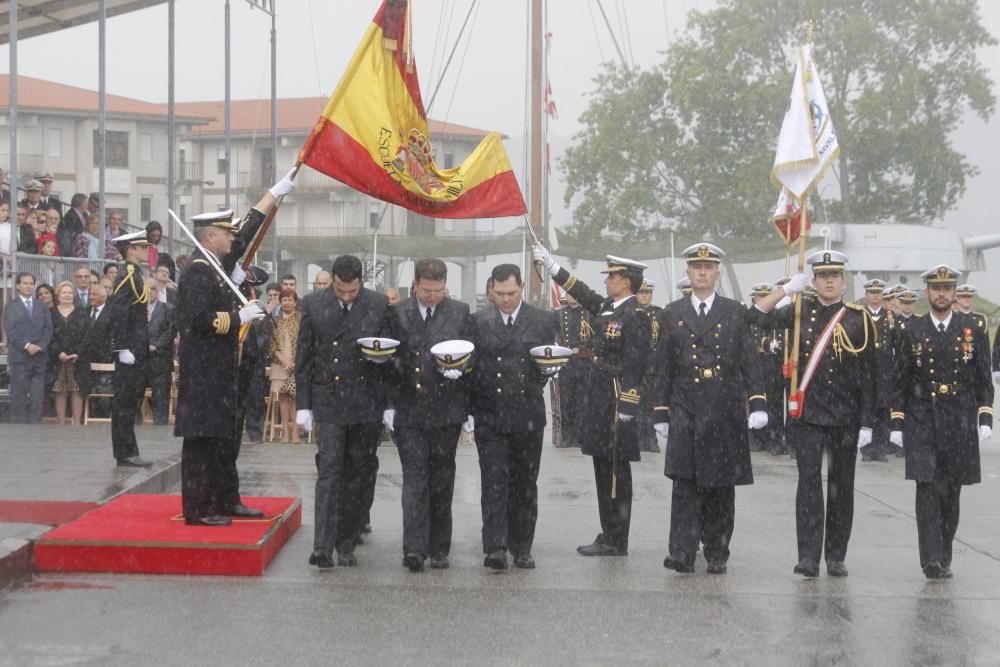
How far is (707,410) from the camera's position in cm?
890

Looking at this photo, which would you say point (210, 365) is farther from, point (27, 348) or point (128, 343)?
point (27, 348)

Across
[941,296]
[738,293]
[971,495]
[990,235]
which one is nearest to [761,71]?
[990,235]

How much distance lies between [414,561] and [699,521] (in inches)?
72.0

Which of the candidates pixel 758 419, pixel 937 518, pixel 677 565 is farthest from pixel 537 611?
pixel 937 518

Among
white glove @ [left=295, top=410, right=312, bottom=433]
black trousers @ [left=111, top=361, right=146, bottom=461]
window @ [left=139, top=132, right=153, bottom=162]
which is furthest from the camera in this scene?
window @ [left=139, top=132, right=153, bottom=162]

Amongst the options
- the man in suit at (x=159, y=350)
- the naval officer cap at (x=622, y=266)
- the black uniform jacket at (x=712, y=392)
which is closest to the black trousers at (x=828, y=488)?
the black uniform jacket at (x=712, y=392)

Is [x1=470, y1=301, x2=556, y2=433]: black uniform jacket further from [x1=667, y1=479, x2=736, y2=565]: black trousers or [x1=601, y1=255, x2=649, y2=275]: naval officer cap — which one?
[x1=667, y1=479, x2=736, y2=565]: black trousers

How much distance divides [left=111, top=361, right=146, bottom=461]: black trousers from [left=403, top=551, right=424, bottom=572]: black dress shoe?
4.54 m

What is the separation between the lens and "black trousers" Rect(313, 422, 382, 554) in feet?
28.4

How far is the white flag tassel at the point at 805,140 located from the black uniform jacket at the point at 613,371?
1593 mm

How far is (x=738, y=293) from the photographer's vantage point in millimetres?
42344

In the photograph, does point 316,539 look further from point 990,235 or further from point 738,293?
point 990,235

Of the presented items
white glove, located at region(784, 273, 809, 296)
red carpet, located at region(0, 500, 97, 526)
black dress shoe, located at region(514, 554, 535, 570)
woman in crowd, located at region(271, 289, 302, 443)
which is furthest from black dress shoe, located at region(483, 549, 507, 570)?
woman in crowd, located at region(271, 289, 302, 443)

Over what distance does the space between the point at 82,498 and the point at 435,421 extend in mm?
3011
